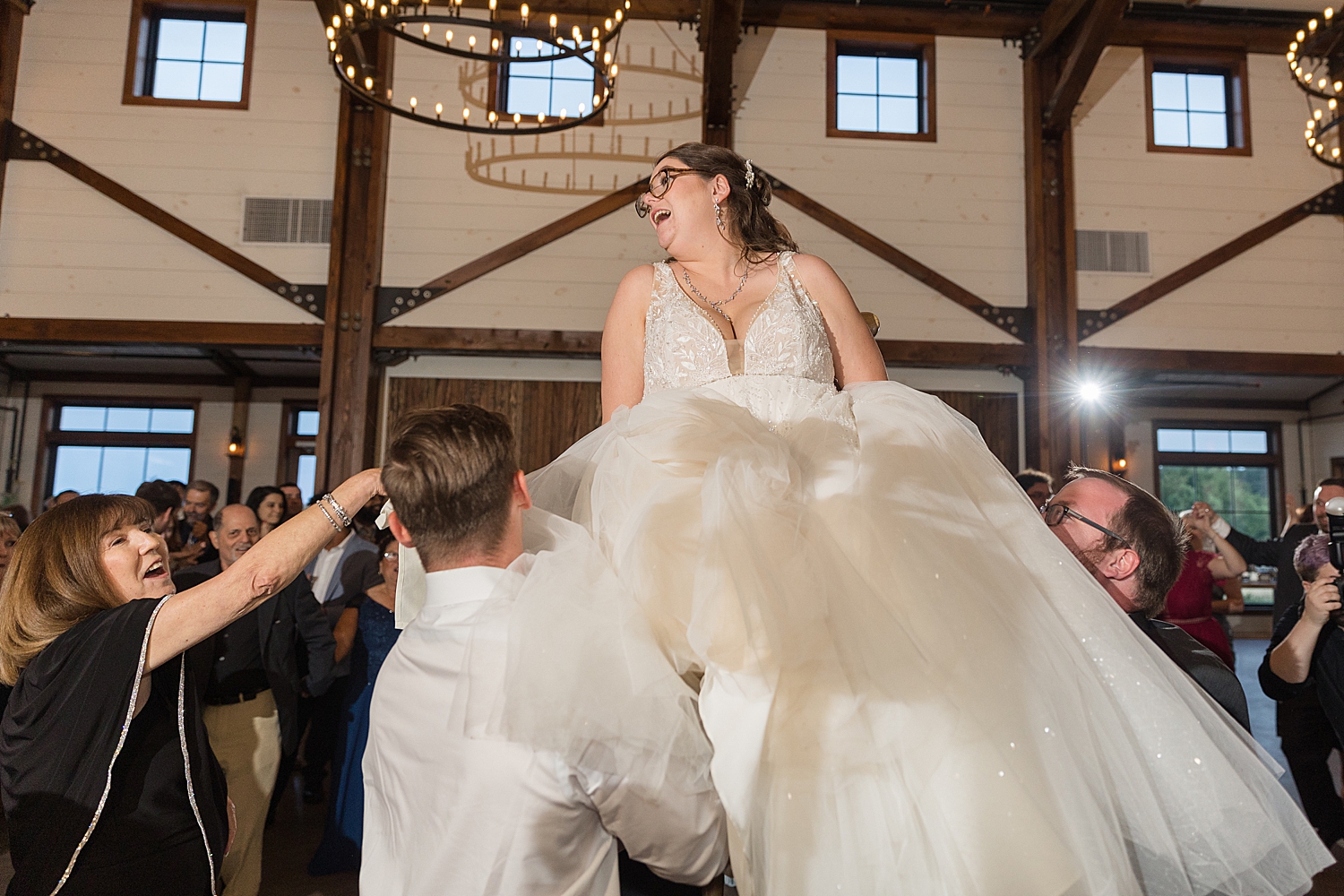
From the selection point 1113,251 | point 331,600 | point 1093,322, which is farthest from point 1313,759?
point 1113,251

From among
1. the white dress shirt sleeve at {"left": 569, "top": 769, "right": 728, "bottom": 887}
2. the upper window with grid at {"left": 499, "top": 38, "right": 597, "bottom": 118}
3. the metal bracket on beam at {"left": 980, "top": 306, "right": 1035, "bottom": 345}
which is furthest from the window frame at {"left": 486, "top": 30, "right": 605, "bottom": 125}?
the white dress shirt sleeve at {"left": 569, "top": 769, "right": 728, "bottom": 887}

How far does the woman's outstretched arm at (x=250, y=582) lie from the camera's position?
159cm

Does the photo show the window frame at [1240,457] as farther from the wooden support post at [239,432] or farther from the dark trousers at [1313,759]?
the wooden support post at [239,432]

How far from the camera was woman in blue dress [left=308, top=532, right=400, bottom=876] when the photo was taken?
3.48 meters

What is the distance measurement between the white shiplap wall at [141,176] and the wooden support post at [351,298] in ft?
0.69

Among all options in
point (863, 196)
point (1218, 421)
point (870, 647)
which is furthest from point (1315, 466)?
point (870, 647)

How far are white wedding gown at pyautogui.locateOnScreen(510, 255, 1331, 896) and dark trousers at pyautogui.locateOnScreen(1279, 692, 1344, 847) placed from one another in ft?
10.2

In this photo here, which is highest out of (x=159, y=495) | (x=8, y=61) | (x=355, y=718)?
(x=8, y=61)

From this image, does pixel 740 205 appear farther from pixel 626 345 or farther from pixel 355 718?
pixel 355 718

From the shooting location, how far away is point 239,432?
34.0ft

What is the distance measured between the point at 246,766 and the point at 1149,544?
2685 mm

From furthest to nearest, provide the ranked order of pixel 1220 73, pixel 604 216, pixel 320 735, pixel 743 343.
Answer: pixel 1220 73 → pixel 604 216 → pixel 320 735 → pixel 743 343

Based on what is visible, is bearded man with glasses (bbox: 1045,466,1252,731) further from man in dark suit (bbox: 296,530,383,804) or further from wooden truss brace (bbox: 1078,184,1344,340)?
wooden truss brace (bbox: 1078,184,1344,340)

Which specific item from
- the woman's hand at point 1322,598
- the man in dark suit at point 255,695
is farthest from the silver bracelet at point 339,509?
the woman's hand at point 1322,598
